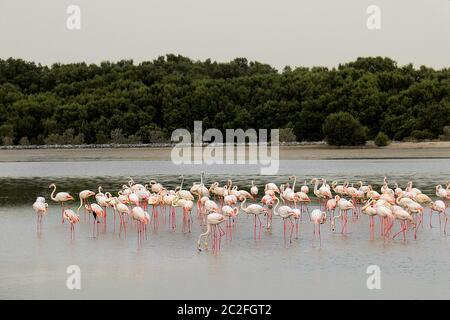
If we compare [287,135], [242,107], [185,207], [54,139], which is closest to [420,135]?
[287,135]

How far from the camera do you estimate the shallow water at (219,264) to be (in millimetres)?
11219

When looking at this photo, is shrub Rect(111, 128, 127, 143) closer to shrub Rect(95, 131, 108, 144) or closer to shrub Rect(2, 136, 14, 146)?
shrub Rect(95, 131, 108, 144)

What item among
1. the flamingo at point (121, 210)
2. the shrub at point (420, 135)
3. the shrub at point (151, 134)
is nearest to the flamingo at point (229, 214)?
the flamingo at point (121, 210)

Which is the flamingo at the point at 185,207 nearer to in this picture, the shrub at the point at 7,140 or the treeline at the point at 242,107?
the treeline at the point at 242,107

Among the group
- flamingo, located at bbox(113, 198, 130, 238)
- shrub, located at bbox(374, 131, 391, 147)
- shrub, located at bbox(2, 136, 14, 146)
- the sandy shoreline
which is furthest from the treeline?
flamingo, located at bbox(113, 198, 130, 238)

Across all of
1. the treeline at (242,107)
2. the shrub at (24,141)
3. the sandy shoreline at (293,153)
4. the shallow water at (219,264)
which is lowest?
the sandy shoreline at (293,153)

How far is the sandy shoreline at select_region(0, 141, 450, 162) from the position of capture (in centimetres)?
4241

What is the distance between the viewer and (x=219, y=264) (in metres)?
12.9

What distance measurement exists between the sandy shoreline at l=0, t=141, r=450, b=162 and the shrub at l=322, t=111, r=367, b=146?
61 centimetres

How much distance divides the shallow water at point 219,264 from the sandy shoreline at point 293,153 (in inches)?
965

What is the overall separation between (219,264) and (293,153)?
31441mm

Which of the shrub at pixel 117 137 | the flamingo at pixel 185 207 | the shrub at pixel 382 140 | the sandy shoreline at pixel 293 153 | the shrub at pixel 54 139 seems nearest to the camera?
the flamingo at pixel 185 207
